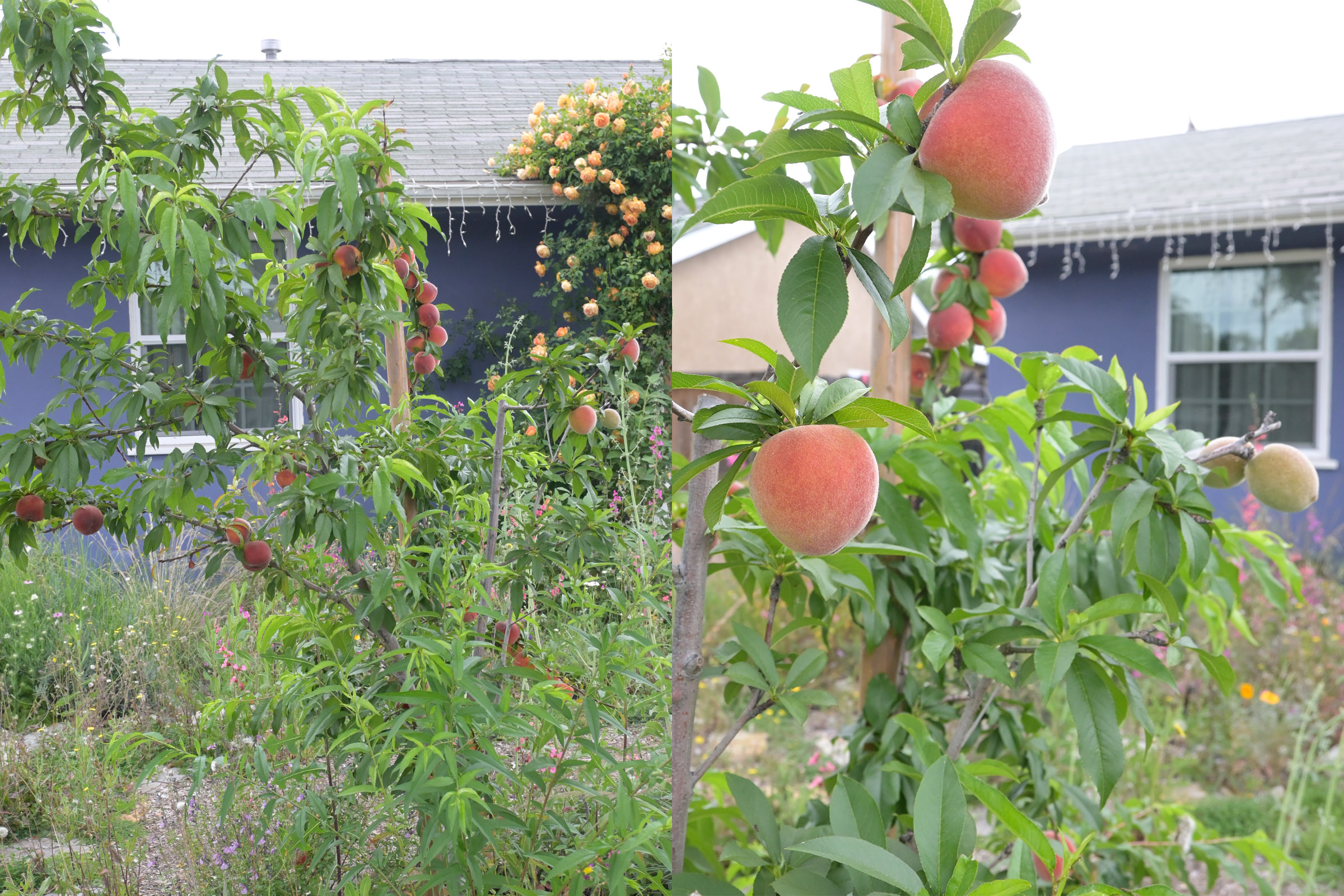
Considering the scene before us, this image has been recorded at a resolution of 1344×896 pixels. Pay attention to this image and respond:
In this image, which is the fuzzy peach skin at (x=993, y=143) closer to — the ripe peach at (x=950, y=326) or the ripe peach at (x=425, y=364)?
the ripe peach at (x=425, y=364)

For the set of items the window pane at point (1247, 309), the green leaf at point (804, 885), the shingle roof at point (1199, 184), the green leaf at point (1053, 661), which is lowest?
the green leaf at point (804, 885)

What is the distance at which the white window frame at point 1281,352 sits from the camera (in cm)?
469

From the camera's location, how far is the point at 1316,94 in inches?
219

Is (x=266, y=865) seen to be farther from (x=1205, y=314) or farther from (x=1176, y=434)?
(x=1205, y=314)

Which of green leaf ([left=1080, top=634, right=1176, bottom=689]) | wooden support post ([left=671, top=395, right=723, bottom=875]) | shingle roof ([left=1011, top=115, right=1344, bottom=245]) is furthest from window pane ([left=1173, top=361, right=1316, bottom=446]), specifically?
wooden support post ([left=671, top=395, right=723, bottom=875])

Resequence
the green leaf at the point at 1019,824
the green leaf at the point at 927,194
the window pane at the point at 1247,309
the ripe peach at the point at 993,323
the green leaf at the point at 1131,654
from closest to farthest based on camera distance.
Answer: the green leaf at the point at 927,194
the green leaf at the point at 1019,824
the green leaf at the point at 1131,654
the ripe peach at the point at 993,323
the window pane at the point at 1247,309

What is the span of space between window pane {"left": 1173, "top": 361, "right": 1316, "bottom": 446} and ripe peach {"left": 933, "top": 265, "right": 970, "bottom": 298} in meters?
4.23

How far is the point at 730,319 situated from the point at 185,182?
720 mm

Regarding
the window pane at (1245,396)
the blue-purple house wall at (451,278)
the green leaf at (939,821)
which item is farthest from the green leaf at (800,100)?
the window pane at (1245,396)

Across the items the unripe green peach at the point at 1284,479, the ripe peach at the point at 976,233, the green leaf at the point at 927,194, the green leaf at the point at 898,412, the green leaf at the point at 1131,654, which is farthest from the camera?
the ripe peach at the point at 976,233

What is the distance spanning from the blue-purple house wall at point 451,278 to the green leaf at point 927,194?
439mm

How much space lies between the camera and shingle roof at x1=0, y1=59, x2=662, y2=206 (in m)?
0.72

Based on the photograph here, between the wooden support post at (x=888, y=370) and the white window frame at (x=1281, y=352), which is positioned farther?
the white window frame at (x=1281, y=352)

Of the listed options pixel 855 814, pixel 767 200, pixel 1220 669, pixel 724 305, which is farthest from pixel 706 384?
pixel 724 305
